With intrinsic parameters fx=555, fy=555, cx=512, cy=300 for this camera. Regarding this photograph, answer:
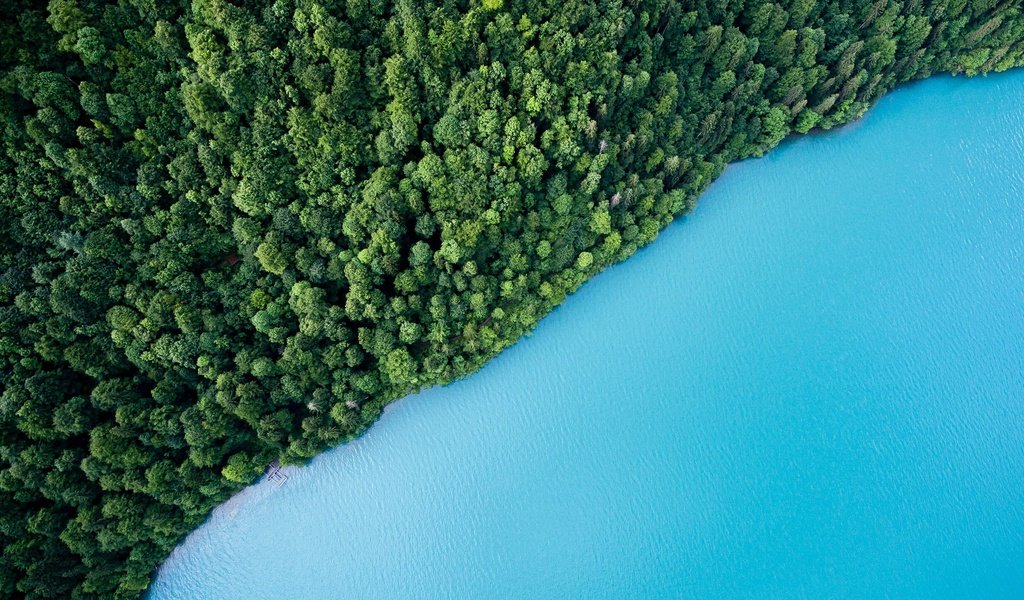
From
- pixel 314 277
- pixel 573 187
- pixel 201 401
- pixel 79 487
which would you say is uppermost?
pixel 573 187

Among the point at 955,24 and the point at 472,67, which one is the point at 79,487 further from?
the point at 955,24

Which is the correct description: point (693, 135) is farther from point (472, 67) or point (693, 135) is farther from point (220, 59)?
point (220, 59)

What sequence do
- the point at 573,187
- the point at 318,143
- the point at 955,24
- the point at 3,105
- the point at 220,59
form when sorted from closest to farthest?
1. the point at 3,105
2. the point at 220,59
3. the point at 318,143
4. the point at 573,187
5. the point at 955,24

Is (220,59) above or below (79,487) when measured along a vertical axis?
above

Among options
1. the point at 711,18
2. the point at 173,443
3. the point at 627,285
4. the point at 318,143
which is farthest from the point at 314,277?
the point at 711,18

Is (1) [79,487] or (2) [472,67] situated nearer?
(1) [79,487]

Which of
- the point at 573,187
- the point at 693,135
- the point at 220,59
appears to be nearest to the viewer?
the point at 220,59
